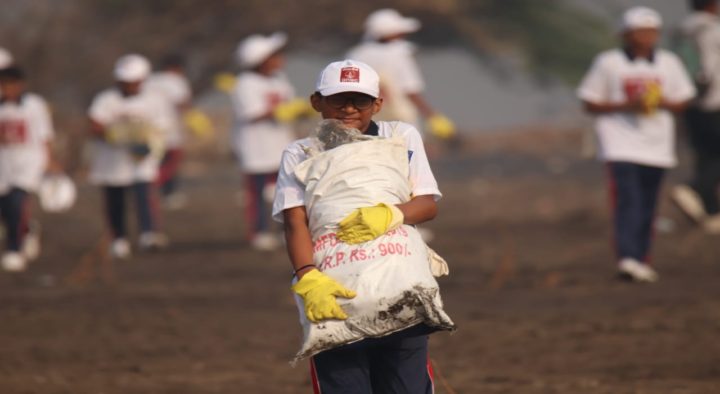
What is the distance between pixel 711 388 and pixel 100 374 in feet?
10.2

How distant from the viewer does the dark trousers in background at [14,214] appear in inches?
559

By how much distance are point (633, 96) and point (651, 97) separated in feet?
0.49

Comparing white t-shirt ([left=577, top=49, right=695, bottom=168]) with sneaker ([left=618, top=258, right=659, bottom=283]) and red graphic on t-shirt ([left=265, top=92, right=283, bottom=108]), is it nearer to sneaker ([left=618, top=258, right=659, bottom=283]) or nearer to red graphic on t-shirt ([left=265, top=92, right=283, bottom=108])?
sneaker ([left=618, top=258, right=659, bottom=283])

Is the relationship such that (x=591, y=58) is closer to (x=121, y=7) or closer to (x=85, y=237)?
(x=121, y=7)

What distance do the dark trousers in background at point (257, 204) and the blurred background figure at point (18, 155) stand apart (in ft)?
6.60

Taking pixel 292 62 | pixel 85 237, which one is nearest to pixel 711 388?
pixel 85 237

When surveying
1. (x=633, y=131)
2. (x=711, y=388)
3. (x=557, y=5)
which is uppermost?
(x=557, y=5)

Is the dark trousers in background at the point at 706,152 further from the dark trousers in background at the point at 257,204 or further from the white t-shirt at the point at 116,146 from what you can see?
the white t-shirt at the point at 116,146

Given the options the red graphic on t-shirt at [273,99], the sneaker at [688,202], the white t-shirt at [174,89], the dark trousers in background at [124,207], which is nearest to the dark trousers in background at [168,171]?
the white t-shirt at [174,89]

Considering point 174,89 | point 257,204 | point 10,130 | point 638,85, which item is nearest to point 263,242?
point 257,204

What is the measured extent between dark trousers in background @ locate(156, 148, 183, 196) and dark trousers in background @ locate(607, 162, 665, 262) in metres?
9.61

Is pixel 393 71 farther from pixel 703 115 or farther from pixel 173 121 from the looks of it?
pixel 173 121

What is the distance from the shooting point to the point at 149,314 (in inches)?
427

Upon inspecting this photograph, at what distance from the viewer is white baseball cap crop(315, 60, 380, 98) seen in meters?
5.32
